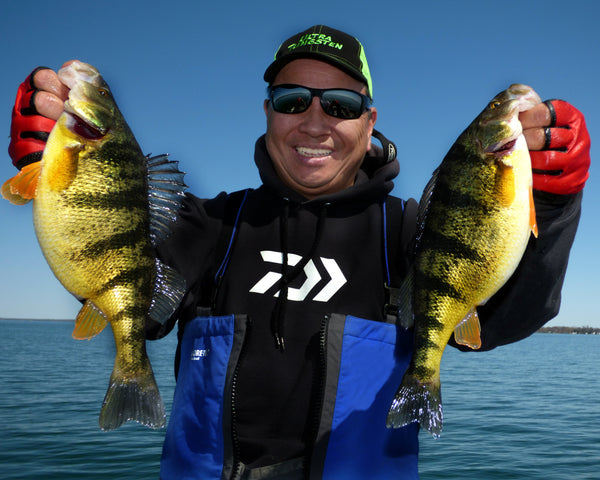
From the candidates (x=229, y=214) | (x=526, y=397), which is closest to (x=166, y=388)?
(x=526, y=397)

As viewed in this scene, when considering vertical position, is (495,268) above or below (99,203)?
below

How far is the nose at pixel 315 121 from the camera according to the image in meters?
3.46

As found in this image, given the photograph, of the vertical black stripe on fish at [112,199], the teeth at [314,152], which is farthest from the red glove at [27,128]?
the teeth at [314,152]

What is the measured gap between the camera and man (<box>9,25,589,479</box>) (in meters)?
2.79

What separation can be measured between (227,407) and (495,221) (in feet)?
6.12

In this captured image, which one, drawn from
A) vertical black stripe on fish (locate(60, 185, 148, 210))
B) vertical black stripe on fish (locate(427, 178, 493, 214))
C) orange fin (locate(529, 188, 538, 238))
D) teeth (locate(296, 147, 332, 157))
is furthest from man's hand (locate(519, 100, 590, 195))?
vertical black stripe on fish (locate(60, 185, 148, 210))

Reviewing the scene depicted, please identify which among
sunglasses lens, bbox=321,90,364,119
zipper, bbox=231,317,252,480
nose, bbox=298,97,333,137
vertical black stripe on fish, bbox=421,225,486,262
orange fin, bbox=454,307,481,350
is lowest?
zipper, bbox=231,317,252,480

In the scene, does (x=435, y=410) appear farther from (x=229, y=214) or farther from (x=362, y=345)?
(x=229, y=214)

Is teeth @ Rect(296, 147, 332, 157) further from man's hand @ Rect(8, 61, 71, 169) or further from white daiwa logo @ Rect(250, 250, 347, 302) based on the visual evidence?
man's hand @ Rect(8, 61, 71, 169)

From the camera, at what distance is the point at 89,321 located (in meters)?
2.69

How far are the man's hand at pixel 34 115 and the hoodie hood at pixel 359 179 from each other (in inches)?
57.3

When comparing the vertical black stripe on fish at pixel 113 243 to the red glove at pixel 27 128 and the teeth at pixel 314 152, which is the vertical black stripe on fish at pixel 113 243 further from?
the teeth at pixel 314 152

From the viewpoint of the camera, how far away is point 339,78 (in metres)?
3.62

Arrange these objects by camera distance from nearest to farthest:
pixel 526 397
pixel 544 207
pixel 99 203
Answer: pixel 99 203, pixel 544 207, pixel 526 397
